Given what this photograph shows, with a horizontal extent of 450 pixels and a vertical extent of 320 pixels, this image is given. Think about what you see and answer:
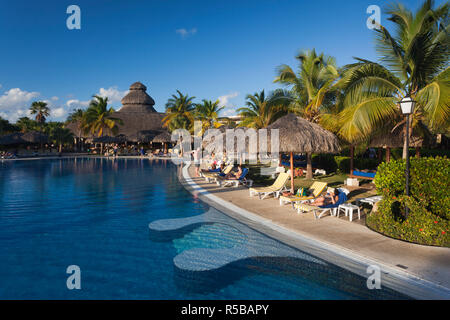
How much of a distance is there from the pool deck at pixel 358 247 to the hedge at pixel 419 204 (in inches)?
9.5

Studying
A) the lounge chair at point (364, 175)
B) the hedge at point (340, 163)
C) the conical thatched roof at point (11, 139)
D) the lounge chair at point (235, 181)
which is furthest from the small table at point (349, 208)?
the conical thatched roof at point (11, 139)

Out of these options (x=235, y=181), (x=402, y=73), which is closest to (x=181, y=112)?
(x=235, y=181)

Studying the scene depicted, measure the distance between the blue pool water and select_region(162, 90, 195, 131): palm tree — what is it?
1127 inches

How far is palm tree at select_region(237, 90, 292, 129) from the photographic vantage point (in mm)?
15689

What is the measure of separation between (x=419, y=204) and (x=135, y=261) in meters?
5.38

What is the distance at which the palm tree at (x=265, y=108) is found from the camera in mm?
15689

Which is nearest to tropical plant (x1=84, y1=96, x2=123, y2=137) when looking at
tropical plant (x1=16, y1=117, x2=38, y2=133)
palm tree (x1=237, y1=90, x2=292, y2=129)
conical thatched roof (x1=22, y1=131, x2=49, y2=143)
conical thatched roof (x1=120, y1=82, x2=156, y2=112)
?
conical thatched roof (x1=22, y1=131, x2=49, y2=143)

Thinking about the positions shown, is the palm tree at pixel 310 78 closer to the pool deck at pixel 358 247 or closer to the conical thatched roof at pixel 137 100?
the pool deck at pixel 358 247

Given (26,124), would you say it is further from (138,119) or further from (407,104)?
(407,104)

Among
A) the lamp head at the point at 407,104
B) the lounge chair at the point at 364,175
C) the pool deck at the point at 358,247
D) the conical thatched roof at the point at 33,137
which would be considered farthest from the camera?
the conical thatched roof at the point at 33,137

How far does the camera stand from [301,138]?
1008 cm

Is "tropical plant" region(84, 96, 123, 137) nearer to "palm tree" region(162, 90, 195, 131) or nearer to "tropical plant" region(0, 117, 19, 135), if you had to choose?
"palm tree" region(162, 90, 195, 131)
